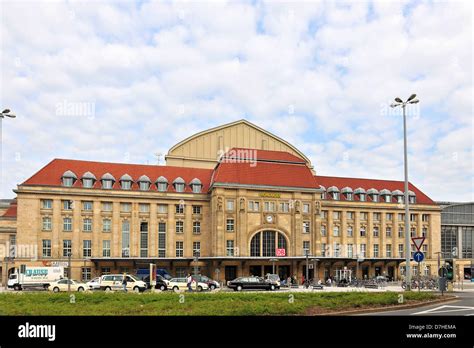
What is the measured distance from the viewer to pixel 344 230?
3000 inches

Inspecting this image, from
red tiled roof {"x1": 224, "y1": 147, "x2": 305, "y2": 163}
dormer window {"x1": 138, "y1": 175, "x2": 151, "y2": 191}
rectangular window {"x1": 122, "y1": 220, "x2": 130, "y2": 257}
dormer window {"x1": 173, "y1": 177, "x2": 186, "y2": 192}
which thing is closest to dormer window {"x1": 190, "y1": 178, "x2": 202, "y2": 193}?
dormer window {"x1": 173, "y1": 177, "x2": 186, "y2": 192}

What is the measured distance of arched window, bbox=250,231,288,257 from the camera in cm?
6556

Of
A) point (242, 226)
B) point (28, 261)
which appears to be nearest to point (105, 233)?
point (28, 261)

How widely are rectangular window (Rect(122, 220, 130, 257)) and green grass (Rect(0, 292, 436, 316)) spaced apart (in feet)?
140

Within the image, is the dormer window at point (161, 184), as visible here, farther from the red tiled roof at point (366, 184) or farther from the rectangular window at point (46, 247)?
the red tiled roof at point (366, 184)

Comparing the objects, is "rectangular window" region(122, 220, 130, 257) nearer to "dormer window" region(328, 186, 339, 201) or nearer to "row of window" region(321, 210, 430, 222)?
"row of window" region(321, 210, 430, 222)

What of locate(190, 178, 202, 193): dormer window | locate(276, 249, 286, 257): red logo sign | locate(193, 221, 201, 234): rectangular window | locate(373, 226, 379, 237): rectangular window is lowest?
locate(276, 249, 286, 257): red logo sign

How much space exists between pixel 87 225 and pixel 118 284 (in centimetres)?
2360

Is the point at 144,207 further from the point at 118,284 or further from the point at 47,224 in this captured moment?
the point at 118,284

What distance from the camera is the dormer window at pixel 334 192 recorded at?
77.1 meters

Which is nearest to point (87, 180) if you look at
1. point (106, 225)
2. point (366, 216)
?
point (106, 225)

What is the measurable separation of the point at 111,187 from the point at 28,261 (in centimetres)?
1437
